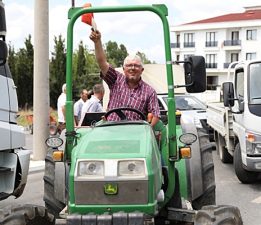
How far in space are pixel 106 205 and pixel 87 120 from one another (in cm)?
304

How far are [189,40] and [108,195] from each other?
264ft

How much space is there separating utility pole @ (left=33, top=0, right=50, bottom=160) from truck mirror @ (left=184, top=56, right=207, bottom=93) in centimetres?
827

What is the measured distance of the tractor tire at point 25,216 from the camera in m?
4.20

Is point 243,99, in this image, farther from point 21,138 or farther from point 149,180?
point 149,180

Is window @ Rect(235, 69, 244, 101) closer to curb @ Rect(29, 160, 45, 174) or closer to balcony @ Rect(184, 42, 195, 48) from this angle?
curb @ Rect(29, 160, 45, 174)

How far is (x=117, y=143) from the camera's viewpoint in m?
4.26

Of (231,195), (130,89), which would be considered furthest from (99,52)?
(231,195)

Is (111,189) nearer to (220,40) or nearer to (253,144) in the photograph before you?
(253,144)

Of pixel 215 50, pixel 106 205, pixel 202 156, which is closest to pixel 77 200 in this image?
pixel 106 205

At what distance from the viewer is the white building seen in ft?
253

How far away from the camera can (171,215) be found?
477 centimetres

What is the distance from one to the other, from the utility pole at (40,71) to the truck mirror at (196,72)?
8273 millimetres

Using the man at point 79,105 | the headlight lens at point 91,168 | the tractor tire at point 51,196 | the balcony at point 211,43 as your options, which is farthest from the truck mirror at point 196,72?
the balcony at point 211,43

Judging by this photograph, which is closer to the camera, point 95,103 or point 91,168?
point 91,168
